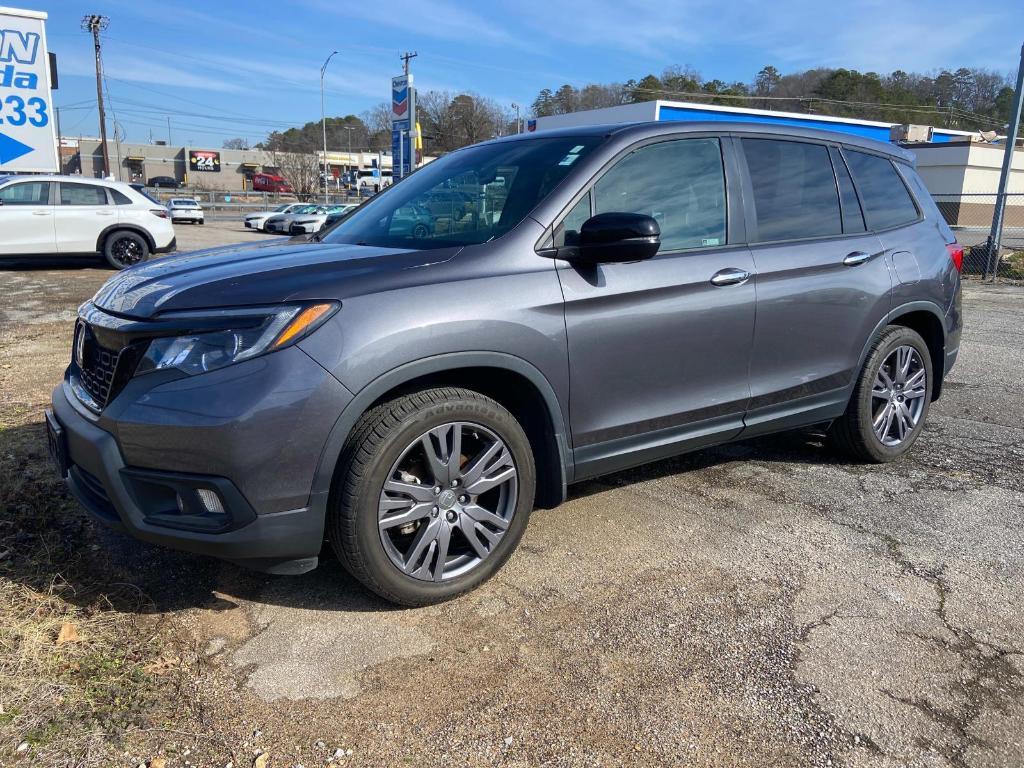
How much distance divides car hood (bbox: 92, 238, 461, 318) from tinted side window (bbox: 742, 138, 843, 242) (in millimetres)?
1725

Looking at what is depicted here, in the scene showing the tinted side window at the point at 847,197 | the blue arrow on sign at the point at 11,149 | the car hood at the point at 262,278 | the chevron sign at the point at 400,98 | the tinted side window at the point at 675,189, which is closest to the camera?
the car hood at the point at 262,278

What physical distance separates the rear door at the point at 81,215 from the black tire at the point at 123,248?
19 centimetres

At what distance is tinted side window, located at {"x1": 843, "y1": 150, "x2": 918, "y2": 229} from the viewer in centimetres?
430

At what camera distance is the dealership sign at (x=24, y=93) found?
15172 millimetres

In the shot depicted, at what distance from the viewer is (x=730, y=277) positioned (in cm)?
353

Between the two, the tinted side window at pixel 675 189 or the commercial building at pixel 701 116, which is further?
the commercial building at pixel 701 116

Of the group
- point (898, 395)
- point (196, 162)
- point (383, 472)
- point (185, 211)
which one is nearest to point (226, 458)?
point (383, 472)

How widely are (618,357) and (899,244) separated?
7.12ft

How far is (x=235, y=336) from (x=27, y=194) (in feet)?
41.1

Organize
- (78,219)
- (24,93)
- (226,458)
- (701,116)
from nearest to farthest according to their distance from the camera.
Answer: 1. (226,458)
2. (78,219)
3. (24,93)
4. (701,116)

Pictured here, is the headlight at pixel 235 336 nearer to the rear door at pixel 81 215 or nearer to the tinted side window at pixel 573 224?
the tinted side window at pixel 573 224

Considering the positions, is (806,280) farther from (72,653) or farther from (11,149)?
(11,149)

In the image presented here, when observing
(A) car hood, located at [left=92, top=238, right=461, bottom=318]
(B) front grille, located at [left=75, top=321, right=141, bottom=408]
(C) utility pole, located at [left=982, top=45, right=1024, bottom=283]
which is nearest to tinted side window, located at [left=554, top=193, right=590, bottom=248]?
(A) car hood, located at [left=92, top=238, right=461, bottom=318]

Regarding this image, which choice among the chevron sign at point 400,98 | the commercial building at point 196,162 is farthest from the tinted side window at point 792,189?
the commercial building at point 196,162
